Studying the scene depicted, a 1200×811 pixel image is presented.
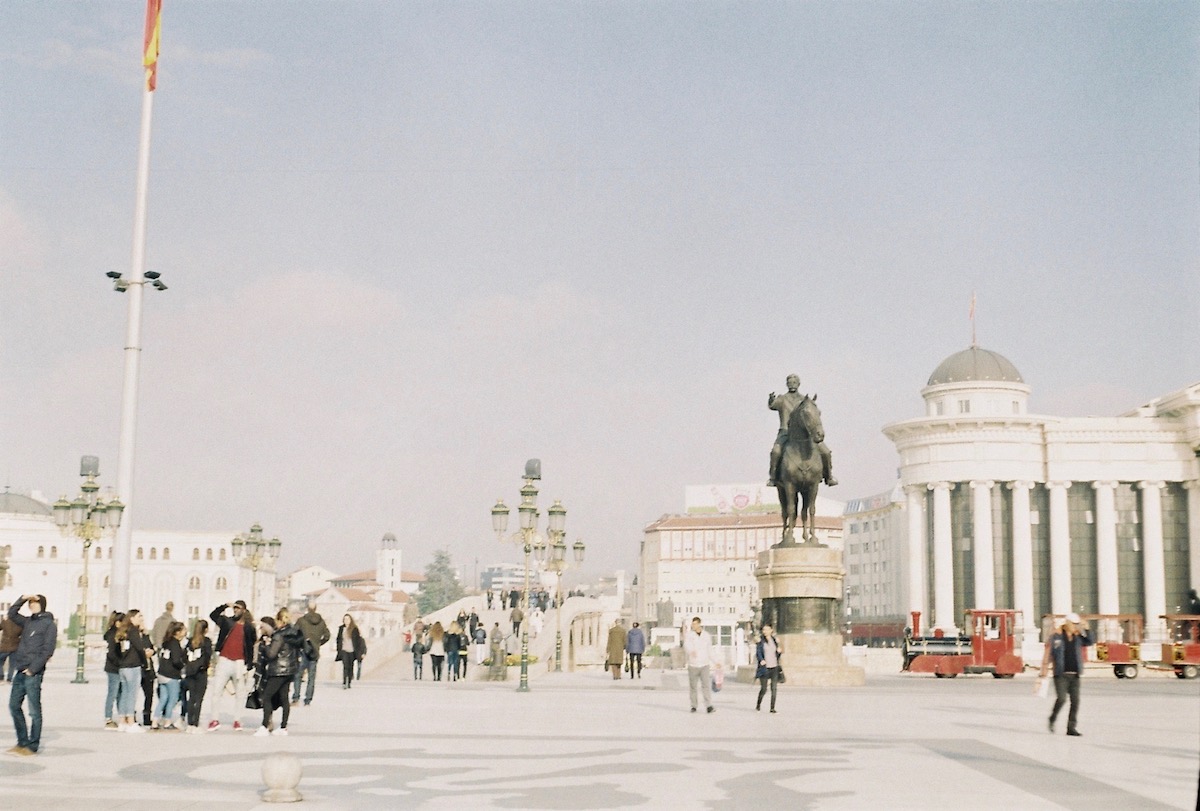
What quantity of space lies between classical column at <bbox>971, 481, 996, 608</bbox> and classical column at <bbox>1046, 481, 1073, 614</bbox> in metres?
3.31

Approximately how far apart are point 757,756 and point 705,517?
16474 centimetres

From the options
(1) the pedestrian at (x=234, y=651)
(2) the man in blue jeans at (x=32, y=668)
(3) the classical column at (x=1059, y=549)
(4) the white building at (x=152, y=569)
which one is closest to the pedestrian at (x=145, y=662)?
(1) the pedestrian at (x=234, y=651)

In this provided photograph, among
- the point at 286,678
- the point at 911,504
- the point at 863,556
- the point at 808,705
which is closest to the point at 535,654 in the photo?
the point at 808,705

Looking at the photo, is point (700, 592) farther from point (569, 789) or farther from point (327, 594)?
point (569, 789)

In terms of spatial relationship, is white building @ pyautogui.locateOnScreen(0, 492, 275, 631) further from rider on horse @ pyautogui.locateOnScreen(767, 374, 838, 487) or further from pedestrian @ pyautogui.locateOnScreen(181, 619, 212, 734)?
pedestrian @ pyautogui.locateOnScreen(181, 619, 212, 734)

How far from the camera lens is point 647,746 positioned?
1585cm

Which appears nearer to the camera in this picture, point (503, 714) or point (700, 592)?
point (503, 714)

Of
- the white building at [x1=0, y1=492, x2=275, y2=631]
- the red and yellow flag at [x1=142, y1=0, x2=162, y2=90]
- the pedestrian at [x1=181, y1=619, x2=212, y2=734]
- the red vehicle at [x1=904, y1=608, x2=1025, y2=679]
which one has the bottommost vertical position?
the red vehicle at [x1=904, y1=608, x2=1025, y2=679]

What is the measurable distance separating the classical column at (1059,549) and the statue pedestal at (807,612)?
5261 centimetres

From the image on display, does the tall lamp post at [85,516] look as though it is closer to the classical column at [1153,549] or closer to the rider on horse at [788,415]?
the rider on horse at [788,415]

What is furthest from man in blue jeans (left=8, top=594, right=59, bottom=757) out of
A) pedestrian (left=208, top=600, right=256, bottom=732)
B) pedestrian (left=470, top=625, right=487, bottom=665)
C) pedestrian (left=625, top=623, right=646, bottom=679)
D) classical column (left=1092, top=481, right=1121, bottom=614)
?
classical column (left=1092, top=481, right=1121, bottom=614)

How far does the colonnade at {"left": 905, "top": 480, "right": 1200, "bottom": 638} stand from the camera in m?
78.6

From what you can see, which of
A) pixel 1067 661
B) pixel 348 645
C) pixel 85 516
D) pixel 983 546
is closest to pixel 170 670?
pixel 1067 661

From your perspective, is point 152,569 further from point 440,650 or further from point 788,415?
point 788,415
